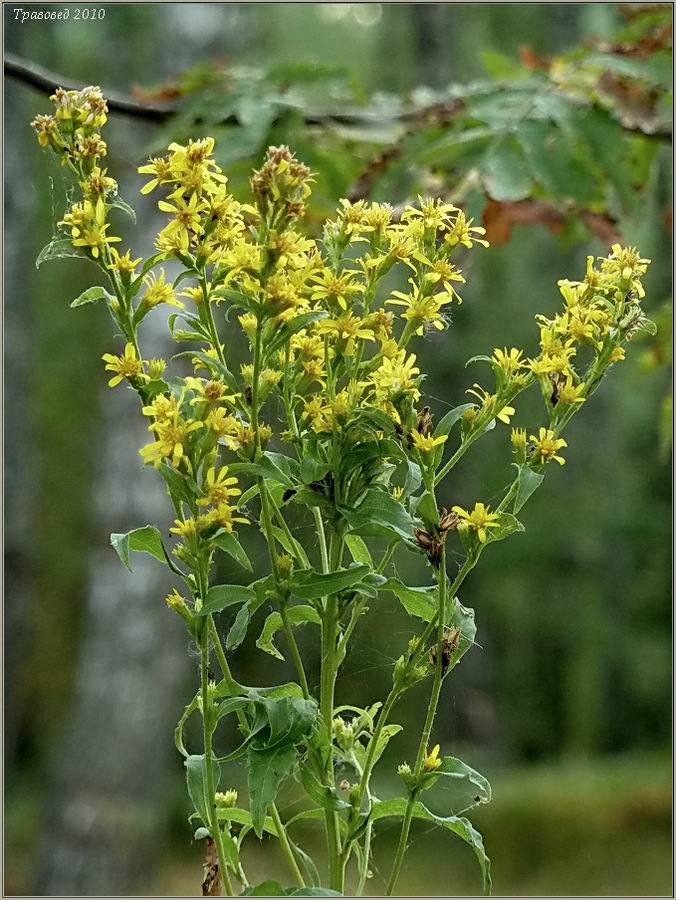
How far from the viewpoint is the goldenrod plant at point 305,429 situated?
685 mm

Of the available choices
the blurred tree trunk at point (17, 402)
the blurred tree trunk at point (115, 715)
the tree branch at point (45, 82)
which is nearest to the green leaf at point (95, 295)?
the tree branch at point (45, 82)

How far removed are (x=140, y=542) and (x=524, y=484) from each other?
0.28 meters

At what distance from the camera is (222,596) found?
2.29 feet

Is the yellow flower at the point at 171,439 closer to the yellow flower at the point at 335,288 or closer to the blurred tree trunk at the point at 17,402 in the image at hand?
the yellow flower at the point at 335,288

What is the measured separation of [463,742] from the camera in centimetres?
579

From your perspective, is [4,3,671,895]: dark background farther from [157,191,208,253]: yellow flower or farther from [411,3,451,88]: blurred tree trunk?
[157,191,208,253]: yellow flower

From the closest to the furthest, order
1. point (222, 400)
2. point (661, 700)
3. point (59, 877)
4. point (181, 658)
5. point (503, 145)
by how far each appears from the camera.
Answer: point (222, 400), point (503, 145), point (59, 877), point (181, 658), point (661, 700)

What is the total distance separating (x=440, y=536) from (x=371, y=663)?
0.92 ft

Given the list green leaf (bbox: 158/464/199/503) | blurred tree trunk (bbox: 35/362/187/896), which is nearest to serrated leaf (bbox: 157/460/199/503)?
green leaf (bbox: 158/464/199/503)

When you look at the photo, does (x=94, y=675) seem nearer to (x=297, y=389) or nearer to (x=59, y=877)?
(x=59, y=877)

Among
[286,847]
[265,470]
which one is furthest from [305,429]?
[286,847]

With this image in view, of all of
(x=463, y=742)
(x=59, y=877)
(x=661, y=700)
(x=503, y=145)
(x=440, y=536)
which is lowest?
(x=661, y=700)

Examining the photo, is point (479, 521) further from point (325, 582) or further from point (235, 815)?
point (235, 815)

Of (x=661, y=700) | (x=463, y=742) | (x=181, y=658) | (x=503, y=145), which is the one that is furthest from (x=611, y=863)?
(x=503, y=145)
